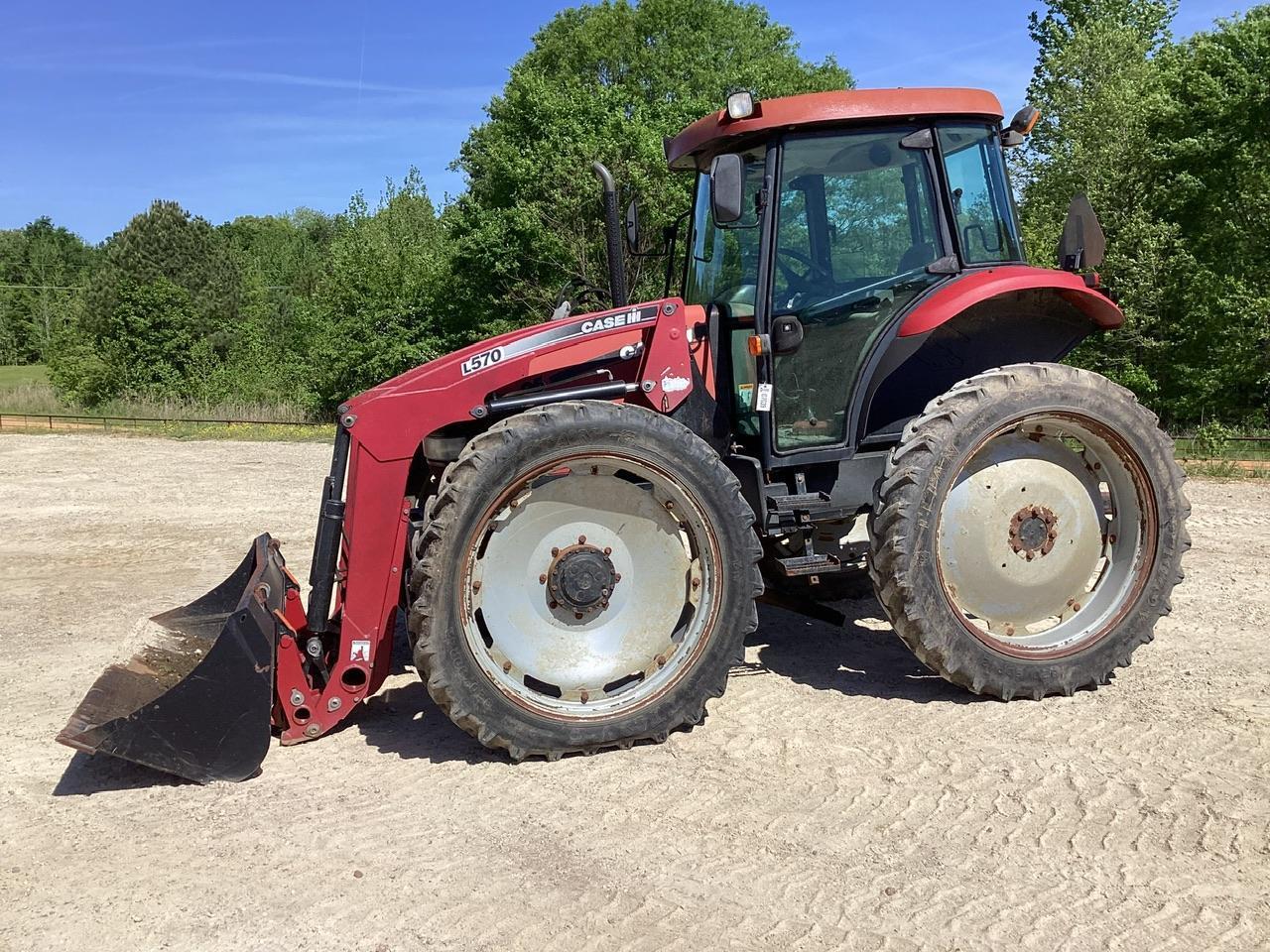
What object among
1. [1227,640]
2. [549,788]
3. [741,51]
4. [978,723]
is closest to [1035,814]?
[978,723]

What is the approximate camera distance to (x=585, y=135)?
1086 inches

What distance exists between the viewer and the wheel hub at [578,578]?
443 centimetres

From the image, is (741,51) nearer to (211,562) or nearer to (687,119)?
(687,119)

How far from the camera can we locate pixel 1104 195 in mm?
23969

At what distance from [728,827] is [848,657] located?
2.15 meters

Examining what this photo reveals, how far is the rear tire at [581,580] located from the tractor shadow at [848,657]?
103 centimetres

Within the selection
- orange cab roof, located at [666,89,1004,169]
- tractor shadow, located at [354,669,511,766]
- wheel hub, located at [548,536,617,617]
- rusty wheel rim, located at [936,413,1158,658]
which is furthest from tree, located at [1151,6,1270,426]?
tractor shadow, located at [354,669,511,766]

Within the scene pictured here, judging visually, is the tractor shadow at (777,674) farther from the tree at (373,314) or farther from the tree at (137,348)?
the tree at (137,348)

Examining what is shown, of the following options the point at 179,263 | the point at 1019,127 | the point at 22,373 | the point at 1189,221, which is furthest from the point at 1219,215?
the point at 22,373

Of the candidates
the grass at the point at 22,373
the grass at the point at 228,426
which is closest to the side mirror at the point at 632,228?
the grass at the point at 228,426

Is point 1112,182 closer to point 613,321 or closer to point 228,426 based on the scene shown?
point 228,426

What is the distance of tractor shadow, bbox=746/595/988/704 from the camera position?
5105 mm

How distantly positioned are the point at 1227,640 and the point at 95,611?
674 cm

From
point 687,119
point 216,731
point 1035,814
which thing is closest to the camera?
point 1035,814
